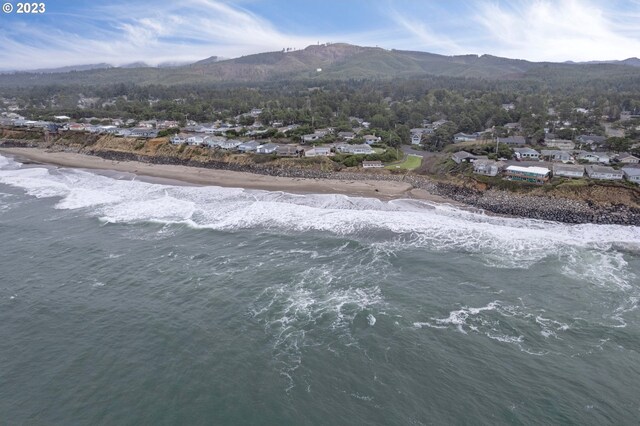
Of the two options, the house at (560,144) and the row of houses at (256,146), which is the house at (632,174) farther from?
the row of houses at (256,146)

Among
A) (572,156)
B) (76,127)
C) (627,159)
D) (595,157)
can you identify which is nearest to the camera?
(627,159)

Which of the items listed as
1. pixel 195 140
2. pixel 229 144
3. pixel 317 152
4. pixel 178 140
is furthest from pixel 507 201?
pixel 178 140

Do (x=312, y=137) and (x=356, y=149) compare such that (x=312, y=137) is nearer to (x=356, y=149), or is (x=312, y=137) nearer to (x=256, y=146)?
(x=256, y=146)

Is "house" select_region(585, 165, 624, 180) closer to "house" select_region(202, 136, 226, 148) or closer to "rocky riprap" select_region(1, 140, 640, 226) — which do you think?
"rocky riprap" select_region(1, 140, 640, 226)

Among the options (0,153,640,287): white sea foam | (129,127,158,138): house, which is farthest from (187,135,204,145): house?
(0,153,640,287): white sea foam

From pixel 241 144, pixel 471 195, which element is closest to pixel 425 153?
pixel 471 195

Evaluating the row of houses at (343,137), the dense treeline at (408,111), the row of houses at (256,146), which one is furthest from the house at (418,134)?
the row of houses at (256,146)
